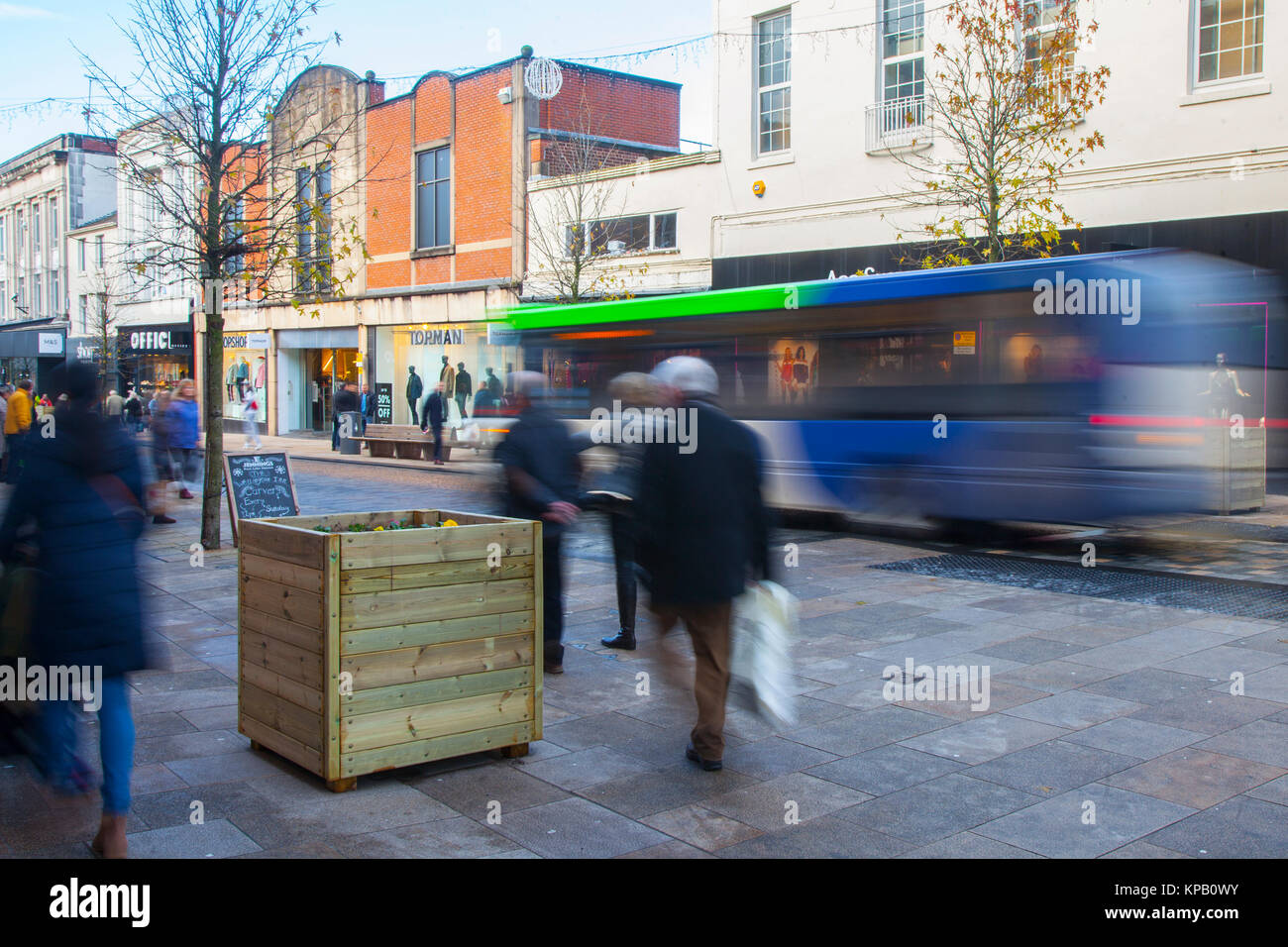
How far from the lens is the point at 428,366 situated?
32.4 m

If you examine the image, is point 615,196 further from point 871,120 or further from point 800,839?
point 800,839

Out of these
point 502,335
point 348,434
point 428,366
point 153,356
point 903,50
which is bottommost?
point 348,434

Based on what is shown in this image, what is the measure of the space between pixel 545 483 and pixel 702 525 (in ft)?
6.27

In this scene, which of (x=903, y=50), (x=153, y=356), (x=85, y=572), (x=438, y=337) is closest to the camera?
(x=85, y=572)

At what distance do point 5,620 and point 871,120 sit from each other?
19.0 metres

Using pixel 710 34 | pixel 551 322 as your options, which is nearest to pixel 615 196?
pixel 710 34

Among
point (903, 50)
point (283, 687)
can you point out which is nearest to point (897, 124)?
point (903, 50)

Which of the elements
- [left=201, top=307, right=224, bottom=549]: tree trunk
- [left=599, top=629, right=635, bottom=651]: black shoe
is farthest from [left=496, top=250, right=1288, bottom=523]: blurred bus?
[left=201, top=307, right=224, bottom=549]: tree trunk

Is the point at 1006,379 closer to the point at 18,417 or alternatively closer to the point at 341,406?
the point at 18,417

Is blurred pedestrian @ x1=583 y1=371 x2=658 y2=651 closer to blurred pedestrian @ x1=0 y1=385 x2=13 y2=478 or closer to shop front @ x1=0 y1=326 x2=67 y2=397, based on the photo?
blurred pedestrian @ x1=0 y1=385 x2=13 y2=478

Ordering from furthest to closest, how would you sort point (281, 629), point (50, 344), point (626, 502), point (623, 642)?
point (50, 344) < point (623, 642) < point (626, 502) < point (281, 629)

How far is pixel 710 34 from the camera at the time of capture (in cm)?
2312
